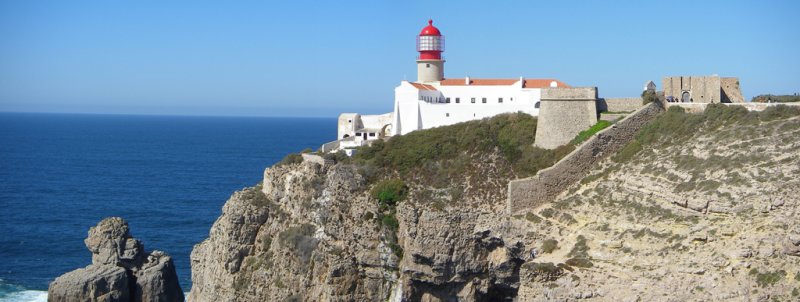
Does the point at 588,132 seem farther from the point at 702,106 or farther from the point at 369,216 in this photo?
the point at 369,216

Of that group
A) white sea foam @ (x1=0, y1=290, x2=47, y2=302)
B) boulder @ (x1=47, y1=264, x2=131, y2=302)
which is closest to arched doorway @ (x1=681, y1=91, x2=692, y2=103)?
boulder @ (x1=47, y1=264, x2=131, y2=302)

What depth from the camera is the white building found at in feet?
160

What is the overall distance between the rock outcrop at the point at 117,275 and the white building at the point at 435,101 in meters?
10.4

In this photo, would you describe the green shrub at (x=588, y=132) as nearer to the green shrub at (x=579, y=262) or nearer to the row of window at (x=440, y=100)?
the row of window at (x=440, y=100)

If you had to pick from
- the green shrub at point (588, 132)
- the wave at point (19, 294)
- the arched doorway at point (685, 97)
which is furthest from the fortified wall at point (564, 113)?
the wave at point (19, 294)

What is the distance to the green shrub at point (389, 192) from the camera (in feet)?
135

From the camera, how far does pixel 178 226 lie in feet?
220

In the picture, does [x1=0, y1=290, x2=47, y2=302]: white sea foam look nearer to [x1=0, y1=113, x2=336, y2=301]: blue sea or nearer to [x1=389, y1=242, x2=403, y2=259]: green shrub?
[x1=0, y1=113, x2=336, y2=301]: blue sea

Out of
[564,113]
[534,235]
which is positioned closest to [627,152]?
[564,113]

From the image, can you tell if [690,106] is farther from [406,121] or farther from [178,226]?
[178,226]

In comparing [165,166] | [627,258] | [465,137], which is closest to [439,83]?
[465,137]

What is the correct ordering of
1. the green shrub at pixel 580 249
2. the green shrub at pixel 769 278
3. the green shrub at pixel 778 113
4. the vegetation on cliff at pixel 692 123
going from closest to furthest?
the green shrub at pixel 769 278 < the green shrub at pixel 580 249 < the green shrub at pixel 778 113 < the vegetation on cliff at pixel 692 123

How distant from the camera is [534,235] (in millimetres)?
37062

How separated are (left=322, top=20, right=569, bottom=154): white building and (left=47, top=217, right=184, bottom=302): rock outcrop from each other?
408 inches
